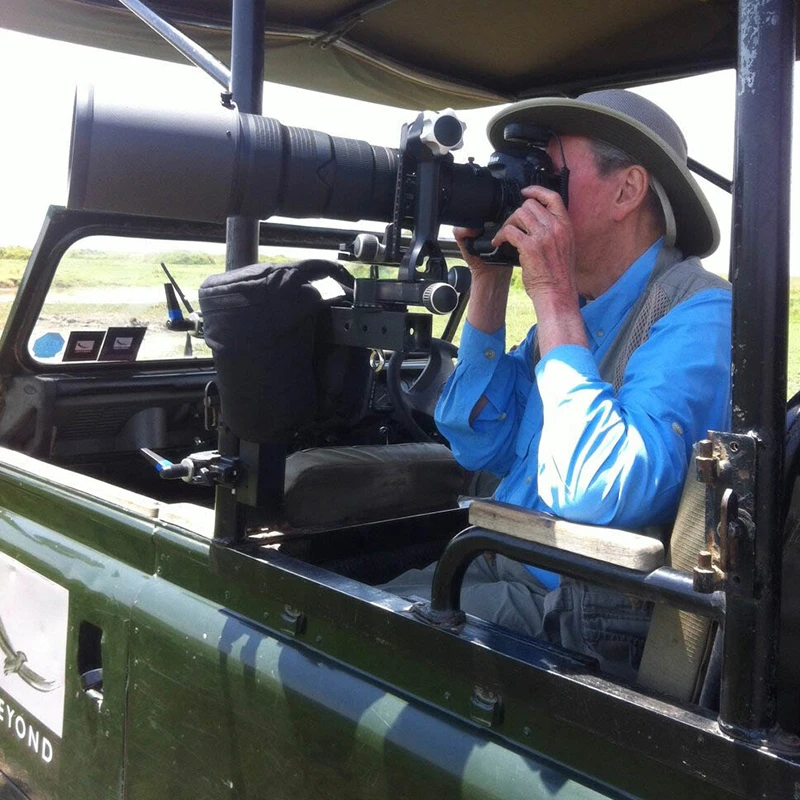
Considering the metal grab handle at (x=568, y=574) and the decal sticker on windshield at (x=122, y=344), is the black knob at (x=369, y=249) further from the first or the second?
the decal sticker on windshield at (x=122, y=344)

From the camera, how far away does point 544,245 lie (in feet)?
4.72

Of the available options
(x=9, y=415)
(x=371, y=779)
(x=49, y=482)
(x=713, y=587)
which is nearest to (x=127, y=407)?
(x=9, y=415)

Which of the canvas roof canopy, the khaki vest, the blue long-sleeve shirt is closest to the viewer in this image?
the blue long-sleeve shirt

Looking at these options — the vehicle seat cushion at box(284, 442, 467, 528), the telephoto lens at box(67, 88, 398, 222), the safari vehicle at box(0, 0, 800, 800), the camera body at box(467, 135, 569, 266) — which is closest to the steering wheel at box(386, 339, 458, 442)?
the safari vehicle at box(0, 0, 800, 800)

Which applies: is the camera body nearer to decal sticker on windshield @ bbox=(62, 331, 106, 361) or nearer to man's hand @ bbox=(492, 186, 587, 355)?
man's hand @ bbox=(492, 186, 587, 355)

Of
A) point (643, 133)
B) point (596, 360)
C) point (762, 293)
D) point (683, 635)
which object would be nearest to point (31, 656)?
point (596, 360)

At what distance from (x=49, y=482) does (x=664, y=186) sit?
1.42m

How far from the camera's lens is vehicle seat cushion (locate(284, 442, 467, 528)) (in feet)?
5.79

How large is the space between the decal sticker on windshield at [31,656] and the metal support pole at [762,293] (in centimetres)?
147

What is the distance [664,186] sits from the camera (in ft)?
5.49

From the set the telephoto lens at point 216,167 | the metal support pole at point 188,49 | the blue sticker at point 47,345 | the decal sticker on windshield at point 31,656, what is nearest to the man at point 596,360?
the telephoto lens at point 216,167

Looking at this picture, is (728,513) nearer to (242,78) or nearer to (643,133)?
(643,133)

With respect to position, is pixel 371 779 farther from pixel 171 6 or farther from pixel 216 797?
pixel 171 6

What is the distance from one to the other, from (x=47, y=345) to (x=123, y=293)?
283mm
